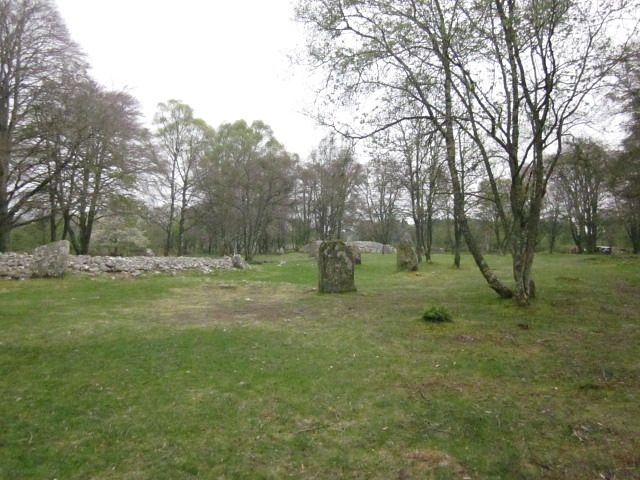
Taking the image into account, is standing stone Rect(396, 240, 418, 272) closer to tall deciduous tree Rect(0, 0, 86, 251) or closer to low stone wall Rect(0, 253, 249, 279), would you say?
low stone wall Rect(0, 253, 249, 279)

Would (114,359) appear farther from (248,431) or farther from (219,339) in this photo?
(248,431)

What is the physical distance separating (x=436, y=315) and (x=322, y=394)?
354 centimetres

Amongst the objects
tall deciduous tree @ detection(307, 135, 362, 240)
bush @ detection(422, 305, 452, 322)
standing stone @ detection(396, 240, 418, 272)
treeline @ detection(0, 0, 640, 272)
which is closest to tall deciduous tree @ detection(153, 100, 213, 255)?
treeline @ detection(0, 0, 640, 272)

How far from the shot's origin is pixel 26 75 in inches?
562

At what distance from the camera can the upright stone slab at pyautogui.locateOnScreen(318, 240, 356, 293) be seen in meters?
10.4

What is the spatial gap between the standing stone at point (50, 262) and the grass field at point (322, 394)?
4.82 meters

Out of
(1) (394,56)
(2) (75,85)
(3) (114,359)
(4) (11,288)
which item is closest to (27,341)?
(3) (114,359)

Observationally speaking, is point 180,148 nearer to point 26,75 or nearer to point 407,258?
point 26,75

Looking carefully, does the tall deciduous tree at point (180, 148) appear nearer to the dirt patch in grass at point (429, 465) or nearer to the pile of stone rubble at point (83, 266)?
the pile of stone rubble at point (83, 266)

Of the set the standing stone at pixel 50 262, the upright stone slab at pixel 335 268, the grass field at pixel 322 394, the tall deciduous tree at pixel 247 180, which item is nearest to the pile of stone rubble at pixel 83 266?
the standing stone at pixel 50 262

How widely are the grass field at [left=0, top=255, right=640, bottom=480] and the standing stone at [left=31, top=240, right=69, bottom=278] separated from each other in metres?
4.82

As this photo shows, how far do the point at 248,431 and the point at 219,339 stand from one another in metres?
2.79

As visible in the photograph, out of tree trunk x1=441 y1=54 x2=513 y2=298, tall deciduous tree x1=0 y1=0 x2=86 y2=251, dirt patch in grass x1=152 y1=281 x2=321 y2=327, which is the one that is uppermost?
tall deciduous tree x1=0 y1=0 x2=86 y2=251

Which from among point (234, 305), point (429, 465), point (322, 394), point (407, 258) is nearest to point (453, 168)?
point (322, 394)
